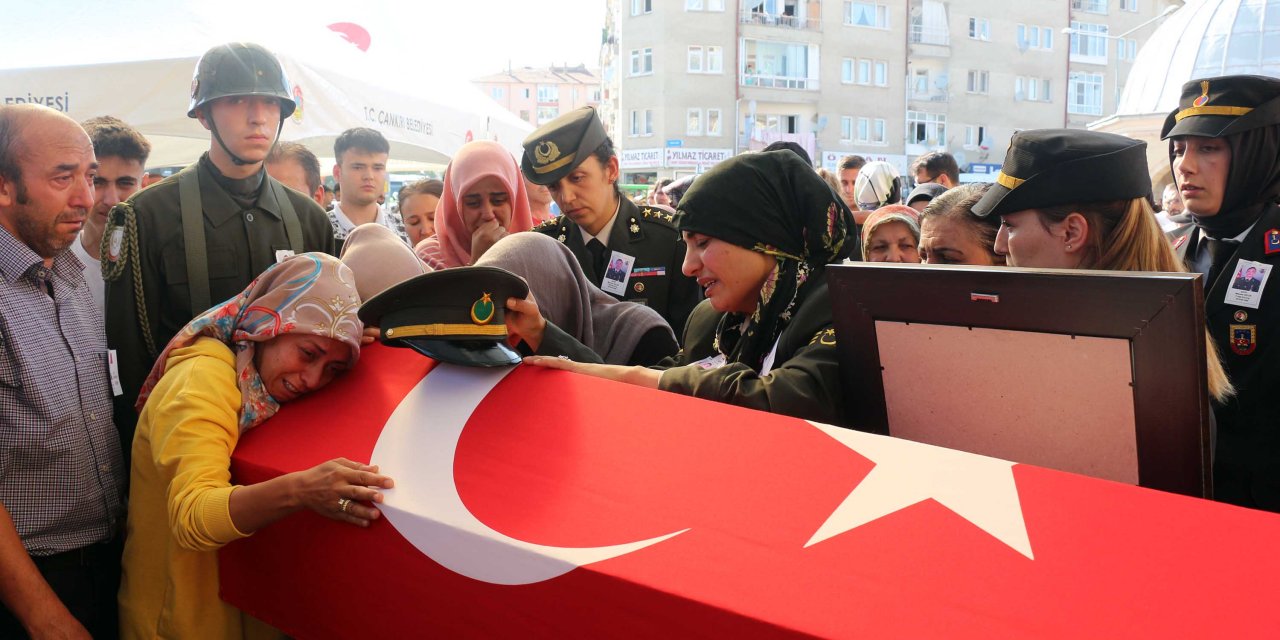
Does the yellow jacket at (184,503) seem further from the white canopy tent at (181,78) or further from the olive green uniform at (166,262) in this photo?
the white canopy tent at (181,78)

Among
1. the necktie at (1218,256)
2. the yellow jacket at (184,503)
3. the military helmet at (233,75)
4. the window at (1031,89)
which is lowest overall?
the yellow jacket at (184,503)

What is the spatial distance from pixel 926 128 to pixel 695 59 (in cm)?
1365

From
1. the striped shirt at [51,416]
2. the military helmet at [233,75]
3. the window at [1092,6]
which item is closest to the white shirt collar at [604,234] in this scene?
the military helmet at [233,75]

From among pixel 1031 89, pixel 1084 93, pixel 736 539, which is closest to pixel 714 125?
pixel 1031 89

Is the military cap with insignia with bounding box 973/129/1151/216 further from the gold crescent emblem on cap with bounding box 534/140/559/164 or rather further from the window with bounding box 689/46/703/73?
the window with bounding box 689/46/703/73

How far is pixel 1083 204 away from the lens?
207 centimetres

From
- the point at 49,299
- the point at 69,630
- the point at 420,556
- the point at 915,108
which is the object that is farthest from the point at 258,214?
the point at 915,108

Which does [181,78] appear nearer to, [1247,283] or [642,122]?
[1247,283]

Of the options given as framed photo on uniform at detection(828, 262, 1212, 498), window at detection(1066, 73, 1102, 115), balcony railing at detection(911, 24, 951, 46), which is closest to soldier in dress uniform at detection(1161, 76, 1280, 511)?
framed photo on uniform at detection(828, 262, 1212, 498)

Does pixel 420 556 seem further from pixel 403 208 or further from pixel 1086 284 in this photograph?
pixel 403 208

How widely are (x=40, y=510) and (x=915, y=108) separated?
48.1 meters

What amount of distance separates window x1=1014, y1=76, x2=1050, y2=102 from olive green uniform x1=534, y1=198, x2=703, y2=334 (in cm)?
4977

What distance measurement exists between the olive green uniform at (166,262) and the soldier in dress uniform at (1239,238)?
3.36 meters

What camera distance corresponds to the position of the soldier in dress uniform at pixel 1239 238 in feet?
8.59
